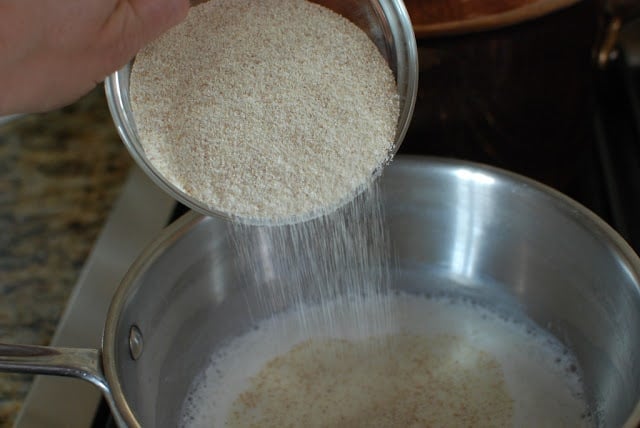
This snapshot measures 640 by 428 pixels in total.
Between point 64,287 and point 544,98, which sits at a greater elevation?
point 544,98

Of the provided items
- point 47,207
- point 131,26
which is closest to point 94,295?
point 47,207

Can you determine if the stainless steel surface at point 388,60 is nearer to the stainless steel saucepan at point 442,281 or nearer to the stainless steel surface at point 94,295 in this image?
the stainless steel saucepan at point 442,281

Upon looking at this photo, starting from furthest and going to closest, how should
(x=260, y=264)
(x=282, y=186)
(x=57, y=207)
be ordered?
(x=57, y=207), (x=260, y=264), (x=282, y=186)

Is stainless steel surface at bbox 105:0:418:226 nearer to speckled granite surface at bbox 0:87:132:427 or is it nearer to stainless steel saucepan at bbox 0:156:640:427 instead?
stainless steel saucepan at bbox 0:156:640:427

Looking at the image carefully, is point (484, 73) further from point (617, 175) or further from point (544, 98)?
point (617, 175)

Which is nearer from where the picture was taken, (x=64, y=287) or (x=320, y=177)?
(x=320, y=177)

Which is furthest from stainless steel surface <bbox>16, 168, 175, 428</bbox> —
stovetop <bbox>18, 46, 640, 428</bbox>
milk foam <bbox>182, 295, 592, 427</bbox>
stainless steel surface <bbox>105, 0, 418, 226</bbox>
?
stainless steel surface <bbox>105, 0, 418, 226</bbox>

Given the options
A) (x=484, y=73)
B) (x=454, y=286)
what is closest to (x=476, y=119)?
(x=484, y=73)

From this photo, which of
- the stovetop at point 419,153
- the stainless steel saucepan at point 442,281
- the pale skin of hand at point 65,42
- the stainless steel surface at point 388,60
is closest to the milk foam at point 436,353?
the stainless steel saucepan at point 442,281
